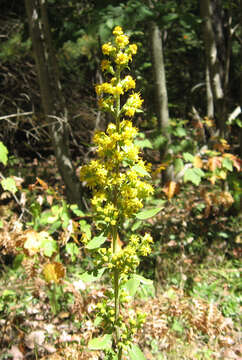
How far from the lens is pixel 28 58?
202 inches

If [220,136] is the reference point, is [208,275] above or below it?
below

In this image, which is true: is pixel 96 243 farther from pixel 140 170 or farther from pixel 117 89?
pixel 117 89

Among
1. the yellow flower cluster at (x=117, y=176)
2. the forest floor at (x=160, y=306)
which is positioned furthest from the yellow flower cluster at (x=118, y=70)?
the forest floor at (x=160, y=306)

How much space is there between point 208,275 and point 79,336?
5.31 ft

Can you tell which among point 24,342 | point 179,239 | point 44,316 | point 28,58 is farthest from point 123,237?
point 28,58

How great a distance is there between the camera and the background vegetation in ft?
7.95

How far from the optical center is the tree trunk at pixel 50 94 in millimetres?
3164

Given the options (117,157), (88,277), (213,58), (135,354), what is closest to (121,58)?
(117,157)

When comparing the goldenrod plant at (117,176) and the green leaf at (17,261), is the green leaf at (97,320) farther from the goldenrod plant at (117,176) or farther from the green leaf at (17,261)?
the green leaf at (17,261)

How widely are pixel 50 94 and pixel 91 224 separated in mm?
1693

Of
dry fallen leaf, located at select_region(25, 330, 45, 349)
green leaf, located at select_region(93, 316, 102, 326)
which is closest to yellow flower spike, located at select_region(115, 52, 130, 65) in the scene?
green leaf, located at select_region(93, 316, 102, 326)

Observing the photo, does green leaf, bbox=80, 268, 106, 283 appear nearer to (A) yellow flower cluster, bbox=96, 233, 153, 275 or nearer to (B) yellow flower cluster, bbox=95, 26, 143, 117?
(A) yellow flower cluster, bbox=96, 233, 153, 275

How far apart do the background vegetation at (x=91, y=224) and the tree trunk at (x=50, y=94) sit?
0.05 ft

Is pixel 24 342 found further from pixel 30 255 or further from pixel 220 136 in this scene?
pixel 220 136
